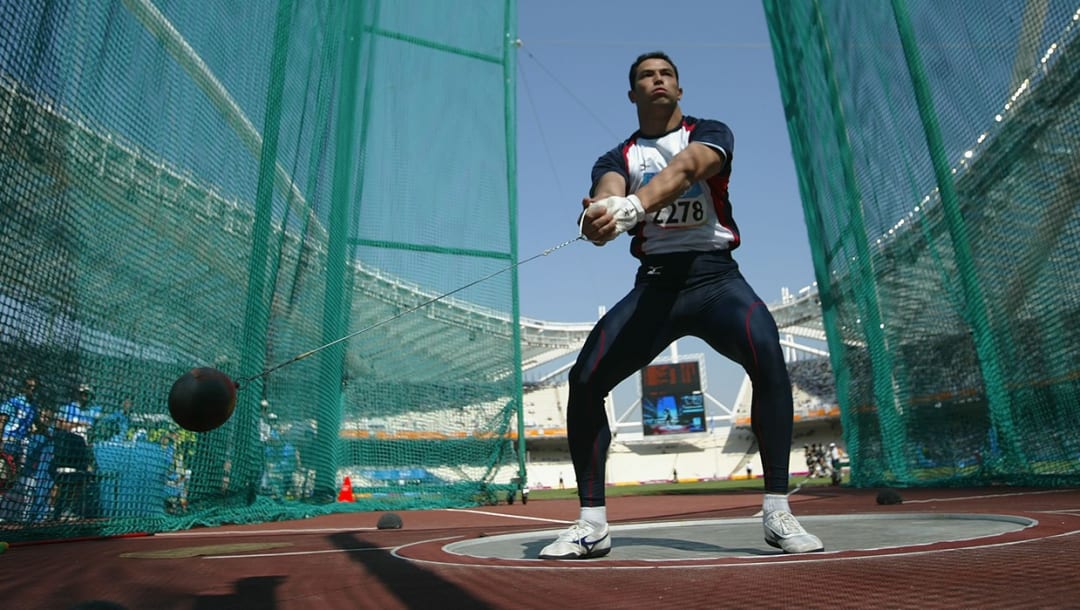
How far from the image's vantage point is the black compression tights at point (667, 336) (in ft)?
8.64

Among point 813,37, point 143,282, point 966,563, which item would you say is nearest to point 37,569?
point 143,282

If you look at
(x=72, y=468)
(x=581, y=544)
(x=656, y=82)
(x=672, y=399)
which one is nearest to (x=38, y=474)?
(x=72, y=468)

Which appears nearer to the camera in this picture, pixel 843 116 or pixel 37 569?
pixel 37 569

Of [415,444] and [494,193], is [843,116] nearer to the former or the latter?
[494,193]

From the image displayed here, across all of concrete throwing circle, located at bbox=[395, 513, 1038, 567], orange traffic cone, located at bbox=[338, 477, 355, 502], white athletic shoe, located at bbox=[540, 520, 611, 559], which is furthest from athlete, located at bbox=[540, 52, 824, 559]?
orange traffic cone, located at bbox=[338, 477, 355, 502]

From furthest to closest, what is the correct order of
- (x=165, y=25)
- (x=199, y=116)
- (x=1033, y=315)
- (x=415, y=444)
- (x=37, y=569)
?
(x=415, y=444)
(x=1033, y=315)
(x=199, y=116)
(x=165, y=25)
(x=37, y=569)

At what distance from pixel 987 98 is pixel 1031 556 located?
15.6 ft

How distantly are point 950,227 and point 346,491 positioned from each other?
6.09 m

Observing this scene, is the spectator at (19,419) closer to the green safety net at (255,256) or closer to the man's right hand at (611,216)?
the green safety net at (255,256)

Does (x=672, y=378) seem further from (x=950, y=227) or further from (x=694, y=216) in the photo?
(x=694, y=216)

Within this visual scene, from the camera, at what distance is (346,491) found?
26.8ft

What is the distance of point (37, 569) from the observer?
273cm

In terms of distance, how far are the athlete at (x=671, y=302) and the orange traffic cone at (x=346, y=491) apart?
579 cm

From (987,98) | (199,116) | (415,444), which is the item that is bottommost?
(415,444)
